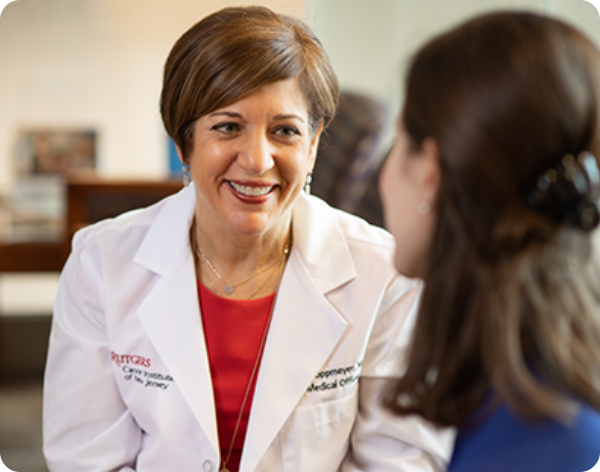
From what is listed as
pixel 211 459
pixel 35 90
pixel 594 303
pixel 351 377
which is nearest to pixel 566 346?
pixel 594 303

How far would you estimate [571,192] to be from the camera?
76 cm

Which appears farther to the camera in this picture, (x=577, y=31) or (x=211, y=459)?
(x=211, y=459)

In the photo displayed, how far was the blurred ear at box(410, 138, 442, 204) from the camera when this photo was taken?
0.85 metres

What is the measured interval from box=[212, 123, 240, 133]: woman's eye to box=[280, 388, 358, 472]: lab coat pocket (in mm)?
594

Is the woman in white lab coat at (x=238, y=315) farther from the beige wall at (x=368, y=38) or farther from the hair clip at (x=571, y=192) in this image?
the beige wall at (x=368, y=38)

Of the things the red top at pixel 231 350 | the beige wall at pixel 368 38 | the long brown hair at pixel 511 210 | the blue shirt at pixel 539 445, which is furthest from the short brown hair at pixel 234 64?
the beige wall at pixel 368 38

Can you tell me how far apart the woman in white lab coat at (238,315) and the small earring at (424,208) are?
51 centimetres

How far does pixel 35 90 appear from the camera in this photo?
520 cm

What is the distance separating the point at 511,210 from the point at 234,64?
0.72m

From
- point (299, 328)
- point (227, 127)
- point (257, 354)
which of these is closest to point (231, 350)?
point (257, 354)

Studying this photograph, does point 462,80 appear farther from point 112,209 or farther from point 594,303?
point 112,209

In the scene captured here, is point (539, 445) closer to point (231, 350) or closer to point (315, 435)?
point (315, 435)

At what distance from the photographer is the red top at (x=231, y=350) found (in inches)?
55.3

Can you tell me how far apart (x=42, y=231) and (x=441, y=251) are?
13.4 feet
